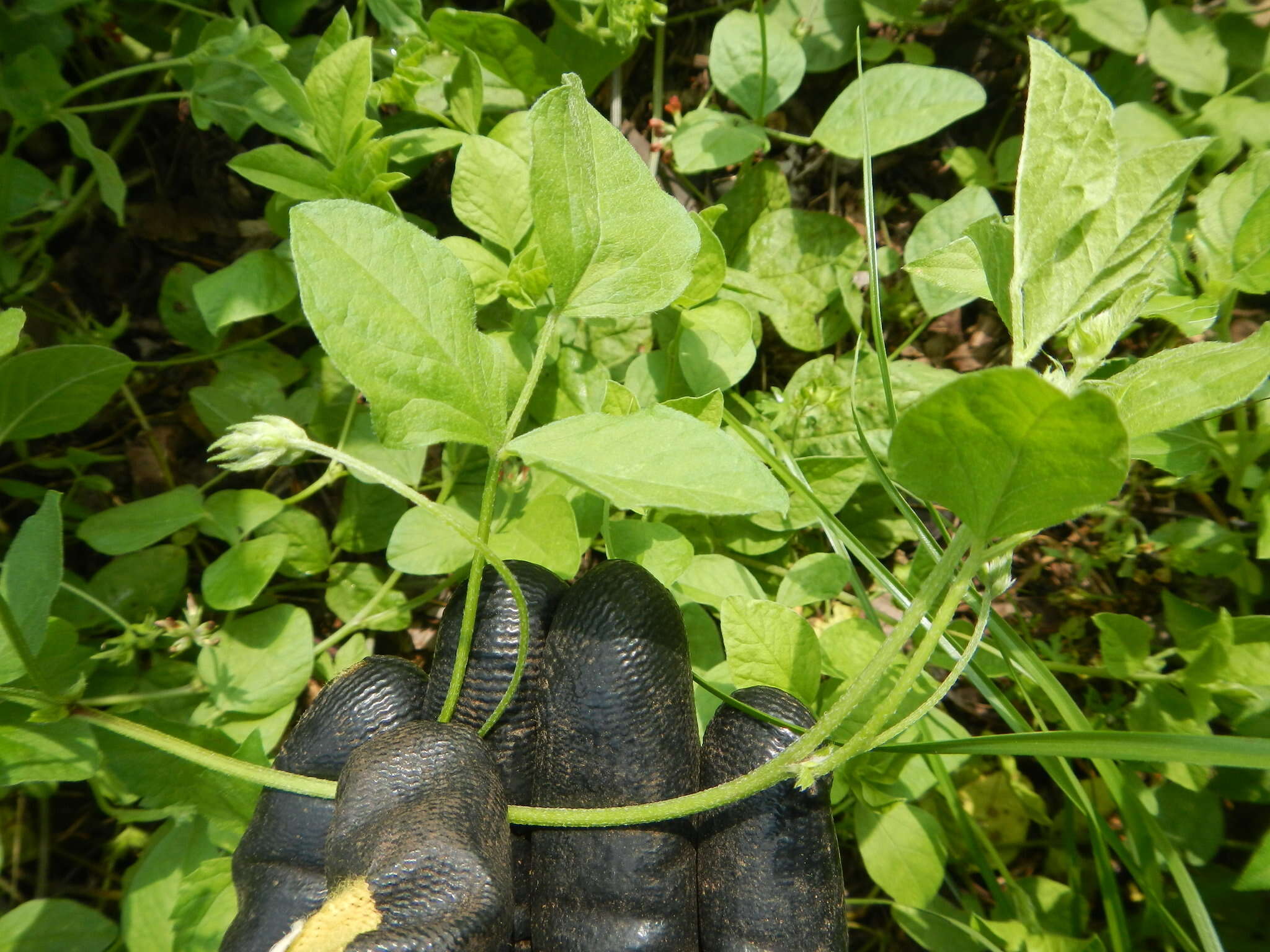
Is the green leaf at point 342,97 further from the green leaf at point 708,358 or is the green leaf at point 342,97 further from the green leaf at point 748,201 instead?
the green leaf at point 748,201

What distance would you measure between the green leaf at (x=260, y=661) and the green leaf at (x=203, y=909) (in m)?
0.33

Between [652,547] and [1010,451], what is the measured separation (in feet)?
2.67

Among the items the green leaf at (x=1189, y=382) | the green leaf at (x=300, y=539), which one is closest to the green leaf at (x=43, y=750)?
the green leaf at (x=300, y=539)

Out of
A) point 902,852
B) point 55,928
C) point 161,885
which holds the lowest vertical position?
point 55,928

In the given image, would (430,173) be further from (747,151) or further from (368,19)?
(747,151)

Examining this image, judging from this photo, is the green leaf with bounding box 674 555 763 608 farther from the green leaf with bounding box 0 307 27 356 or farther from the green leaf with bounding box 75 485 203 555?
the green leaf with bounding box 0 307 27 356

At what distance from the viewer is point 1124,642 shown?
1.84 m

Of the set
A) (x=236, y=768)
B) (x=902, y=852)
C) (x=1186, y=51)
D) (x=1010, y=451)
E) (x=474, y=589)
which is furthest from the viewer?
(x=1186, y=51)

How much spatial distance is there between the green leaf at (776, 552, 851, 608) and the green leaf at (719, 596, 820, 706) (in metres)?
0.21

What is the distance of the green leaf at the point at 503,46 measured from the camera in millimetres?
1888

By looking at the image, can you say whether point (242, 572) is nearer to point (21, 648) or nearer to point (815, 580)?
point (21, 648)

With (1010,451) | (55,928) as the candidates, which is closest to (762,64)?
(1010,451)

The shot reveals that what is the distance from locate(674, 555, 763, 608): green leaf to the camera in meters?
1.77

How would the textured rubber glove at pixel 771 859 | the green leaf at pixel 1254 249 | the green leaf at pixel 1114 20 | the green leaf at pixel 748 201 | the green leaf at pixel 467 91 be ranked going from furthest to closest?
the green leaf at pixel 748 201
the green leaf at pixel 1114 20
the green leaf at pixel 467 91
the green leaf at pixel 1254 249
the textured rubber glove at pixel 771 859
